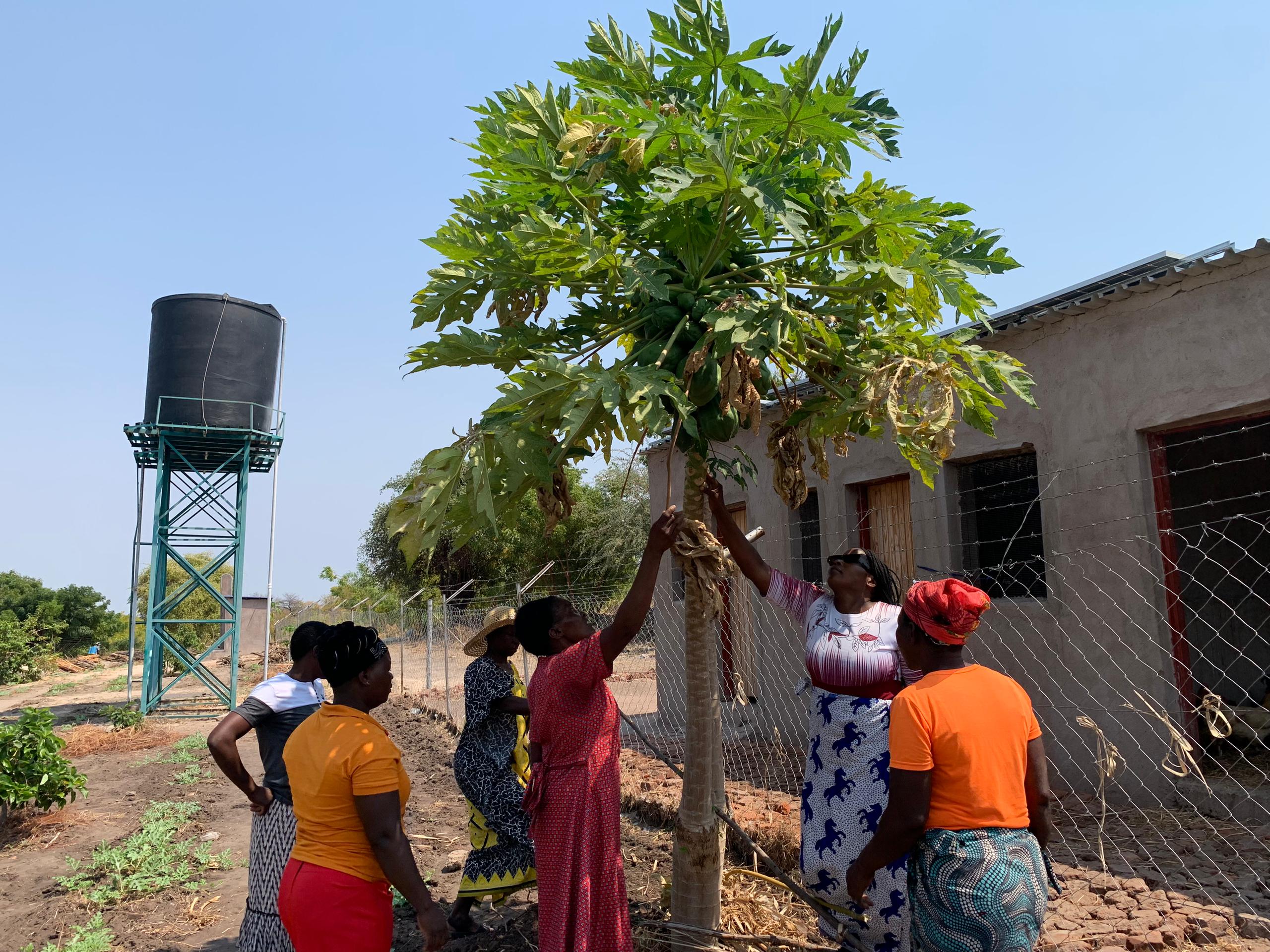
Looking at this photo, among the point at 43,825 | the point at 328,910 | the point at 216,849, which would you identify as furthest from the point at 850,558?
the point at 43,825

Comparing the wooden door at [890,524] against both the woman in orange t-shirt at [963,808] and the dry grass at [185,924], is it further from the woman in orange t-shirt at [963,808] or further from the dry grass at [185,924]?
the dry grass at [185,924]

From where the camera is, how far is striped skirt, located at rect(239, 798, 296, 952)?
336cm

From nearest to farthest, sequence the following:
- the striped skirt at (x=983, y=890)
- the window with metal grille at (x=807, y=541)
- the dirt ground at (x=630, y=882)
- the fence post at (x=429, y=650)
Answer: the striped skirt at (x=983, y=890), the dirt ground at (x=630, y=882), the window with metal grille at (x=807, y=541), the fence post at (x=429, y=650)

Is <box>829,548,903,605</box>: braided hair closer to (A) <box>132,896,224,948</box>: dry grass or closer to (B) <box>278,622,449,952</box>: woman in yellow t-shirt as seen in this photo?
(B) <box>278,622,449,952</box>: woman in yellow t-shirt

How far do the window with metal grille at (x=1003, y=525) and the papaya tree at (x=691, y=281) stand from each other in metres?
4.21

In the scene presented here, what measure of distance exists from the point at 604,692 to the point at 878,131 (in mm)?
2239

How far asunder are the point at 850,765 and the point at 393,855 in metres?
1.53

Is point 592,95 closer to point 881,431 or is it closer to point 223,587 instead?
point 881,431

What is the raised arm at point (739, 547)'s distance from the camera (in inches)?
139

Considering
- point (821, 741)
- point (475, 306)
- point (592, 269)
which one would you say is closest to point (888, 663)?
point (821, 741)

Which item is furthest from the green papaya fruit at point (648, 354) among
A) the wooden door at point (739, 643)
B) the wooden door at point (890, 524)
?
the wooden door at point (739, 643)

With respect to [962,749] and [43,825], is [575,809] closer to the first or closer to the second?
[962,749]

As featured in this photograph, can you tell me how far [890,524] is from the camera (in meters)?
8.12

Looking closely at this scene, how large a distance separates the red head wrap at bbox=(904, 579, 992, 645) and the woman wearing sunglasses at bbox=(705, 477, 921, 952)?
1.36 ft
